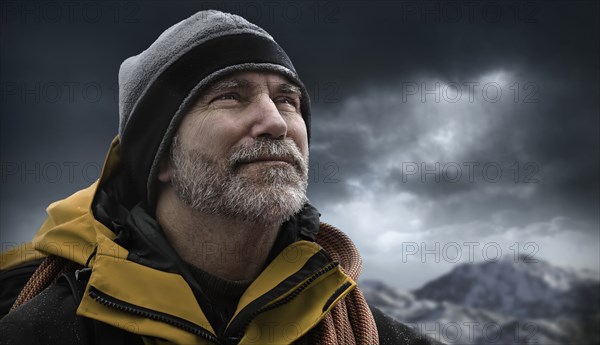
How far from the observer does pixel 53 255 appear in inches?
113

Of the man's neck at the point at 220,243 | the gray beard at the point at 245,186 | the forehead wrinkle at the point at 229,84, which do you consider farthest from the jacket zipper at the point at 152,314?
the forehead wrinkle at the point at 229,84

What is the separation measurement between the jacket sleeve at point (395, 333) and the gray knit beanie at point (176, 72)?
1.40 metres

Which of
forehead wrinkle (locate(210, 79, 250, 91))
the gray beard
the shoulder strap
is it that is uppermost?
forehead wrinkle (locate(210, 79, 250, 91))

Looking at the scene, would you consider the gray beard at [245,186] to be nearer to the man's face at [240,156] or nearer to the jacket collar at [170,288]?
the man's face at [240,156]

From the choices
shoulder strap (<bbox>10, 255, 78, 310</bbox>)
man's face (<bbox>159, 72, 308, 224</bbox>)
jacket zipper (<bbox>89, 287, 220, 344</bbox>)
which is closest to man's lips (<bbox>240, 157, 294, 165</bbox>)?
man's face (<bbox>159, 72, 308, 224</bbox>)

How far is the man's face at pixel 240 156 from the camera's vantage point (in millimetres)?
2789

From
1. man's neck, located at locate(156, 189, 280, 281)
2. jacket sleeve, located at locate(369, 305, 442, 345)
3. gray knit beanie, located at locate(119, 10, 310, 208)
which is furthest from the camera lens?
jacket sleeve, located at locate(369, 305, 442, 345)

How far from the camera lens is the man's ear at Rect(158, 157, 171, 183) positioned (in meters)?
3.07

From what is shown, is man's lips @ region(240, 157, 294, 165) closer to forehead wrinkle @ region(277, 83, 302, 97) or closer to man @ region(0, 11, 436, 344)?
man @ region(0, 11, 436, 344)

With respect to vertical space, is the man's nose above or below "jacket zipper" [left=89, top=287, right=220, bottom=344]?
above

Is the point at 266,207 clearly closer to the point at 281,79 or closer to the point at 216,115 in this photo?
the point at 216,115

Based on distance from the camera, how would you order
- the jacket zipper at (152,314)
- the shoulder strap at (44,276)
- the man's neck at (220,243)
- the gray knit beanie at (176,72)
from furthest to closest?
the gray knit beanie at (176,72) < the man's neck at (220,243) < the shoulder strap at (44,276) < the jacket zipper at (152,314)

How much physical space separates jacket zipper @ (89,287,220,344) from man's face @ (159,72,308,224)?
21.9 inches

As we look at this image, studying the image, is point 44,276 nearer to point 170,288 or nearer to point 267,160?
point 170,288
